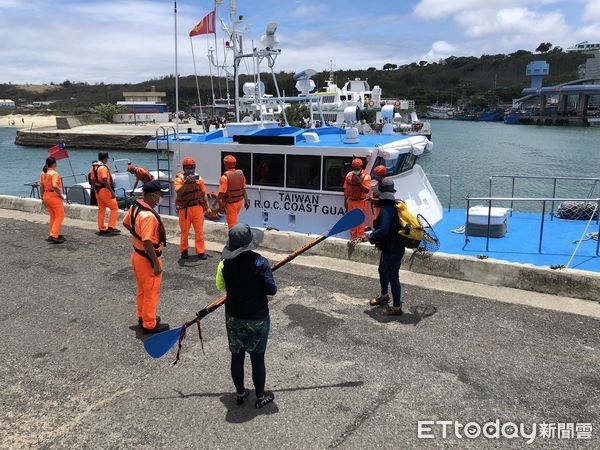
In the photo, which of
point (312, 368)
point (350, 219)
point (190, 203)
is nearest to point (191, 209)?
point (190, 203)

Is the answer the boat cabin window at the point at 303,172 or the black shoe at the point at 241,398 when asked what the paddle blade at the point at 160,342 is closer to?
the black shoe at the point at 241,398

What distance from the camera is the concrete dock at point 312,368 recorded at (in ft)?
12.4

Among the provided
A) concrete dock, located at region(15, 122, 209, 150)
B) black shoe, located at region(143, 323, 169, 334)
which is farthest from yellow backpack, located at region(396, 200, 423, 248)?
concrete dock, located at region(15, 122, 209, 150)

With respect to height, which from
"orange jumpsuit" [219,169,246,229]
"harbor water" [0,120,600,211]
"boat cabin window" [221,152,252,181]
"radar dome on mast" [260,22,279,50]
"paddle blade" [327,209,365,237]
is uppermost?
"radar dome on mast" [260,22,279,50]

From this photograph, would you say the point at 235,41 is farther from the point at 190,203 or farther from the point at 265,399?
the point at 265,399

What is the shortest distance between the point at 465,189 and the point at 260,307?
26.2 m

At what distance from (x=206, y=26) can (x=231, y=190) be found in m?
4.77

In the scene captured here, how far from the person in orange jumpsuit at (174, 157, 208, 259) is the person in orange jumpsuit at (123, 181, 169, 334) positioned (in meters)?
2.74

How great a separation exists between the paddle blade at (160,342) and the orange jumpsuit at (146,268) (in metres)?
1.15

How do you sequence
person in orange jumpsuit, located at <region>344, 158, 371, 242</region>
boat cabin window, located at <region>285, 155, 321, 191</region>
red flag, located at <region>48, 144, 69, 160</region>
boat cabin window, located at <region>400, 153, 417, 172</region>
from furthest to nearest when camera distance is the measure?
red flag, located at <region>48, 144, 69, 160</region>, boat cabin window, located at <region>400, 153, 417, 172</region>, boat cabin window, located at <region>285, 155, 321, 191</region>, person in orange jumpsuit, located at <region>344, 158, 371, 242</region>

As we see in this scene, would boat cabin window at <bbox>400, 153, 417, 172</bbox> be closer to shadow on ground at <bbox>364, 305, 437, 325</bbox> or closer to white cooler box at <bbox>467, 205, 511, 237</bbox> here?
white cooler box at <bbox>467, 205, 511, 237</bbox>

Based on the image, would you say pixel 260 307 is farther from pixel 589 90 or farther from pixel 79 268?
pixel 589 90

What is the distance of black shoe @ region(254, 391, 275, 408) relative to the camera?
4004 millimetres

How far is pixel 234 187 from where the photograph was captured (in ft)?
28.3
